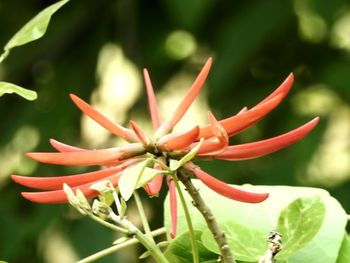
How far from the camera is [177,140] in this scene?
0.55 meters

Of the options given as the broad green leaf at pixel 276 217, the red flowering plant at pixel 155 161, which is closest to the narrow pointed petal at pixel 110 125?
the red flowering plant at pixel 155 161

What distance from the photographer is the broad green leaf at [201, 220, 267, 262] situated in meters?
0.63

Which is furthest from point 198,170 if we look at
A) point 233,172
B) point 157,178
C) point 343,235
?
point 233,172

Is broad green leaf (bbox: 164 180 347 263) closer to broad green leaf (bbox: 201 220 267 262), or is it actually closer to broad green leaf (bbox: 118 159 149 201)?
broad green leaf (bbox: 201 220 267 262)

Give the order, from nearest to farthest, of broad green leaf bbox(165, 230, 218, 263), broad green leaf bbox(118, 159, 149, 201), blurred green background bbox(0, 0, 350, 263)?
broad green leaf bbox(118, 159, 149, 201), broad green leaf bbox(165, 230, 218, 263), blurred green background bbox(0, 0, 350, 263)

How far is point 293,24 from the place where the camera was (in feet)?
5.96

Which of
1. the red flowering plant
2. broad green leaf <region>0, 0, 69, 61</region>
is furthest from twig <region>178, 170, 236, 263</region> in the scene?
broad green leaf <region>0, 0, 69, 61</region>

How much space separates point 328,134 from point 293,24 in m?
0.22

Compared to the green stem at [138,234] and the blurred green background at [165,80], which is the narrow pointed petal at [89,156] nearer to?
the green stem at [138,234]

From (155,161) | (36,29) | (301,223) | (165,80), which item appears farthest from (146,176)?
(165,80)

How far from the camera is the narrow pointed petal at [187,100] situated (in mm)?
577

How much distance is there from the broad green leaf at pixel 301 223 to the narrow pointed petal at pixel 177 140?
Answer: 0.10 meters

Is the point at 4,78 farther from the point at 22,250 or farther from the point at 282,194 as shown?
the point at 282,194

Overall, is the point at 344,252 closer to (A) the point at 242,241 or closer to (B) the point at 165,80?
(A) the point at 242,241
